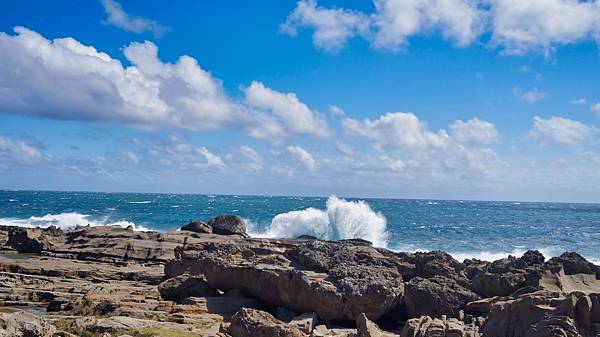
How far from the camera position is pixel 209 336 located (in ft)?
42.5

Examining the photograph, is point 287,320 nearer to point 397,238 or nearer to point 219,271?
point 219,271

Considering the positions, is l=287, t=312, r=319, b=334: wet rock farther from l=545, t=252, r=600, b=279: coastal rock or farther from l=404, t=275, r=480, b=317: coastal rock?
l=545, t=252, r=600, b=279: coastal rock

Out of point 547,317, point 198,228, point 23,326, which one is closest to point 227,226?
point 198,228

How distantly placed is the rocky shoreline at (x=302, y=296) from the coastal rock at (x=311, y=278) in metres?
0.03

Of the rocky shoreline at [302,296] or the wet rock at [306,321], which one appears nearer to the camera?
the rocky shoreline at [302,296]

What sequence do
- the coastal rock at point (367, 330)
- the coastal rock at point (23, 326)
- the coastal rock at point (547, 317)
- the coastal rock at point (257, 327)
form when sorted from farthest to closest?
the coastal rock at point (367, 330), the coastal rock at point (257, 327), the coastal rock at point (547, 317), the coastal rock at point (23, 326)

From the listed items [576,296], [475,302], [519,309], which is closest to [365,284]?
[475,302]

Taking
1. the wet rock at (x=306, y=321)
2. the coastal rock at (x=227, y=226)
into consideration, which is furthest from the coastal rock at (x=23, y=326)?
the coastal rock at (x=227, y=226)

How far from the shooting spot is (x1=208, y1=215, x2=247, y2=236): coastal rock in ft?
109

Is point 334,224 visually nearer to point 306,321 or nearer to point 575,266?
point 575,266

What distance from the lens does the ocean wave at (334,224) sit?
61250 millimetres

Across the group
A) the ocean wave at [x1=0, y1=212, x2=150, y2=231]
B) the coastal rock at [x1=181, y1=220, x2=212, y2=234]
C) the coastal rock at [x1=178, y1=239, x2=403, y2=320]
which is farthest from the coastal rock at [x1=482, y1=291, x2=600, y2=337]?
the ocean wave at [x1=0, y1=212, x2=150, y2=231]

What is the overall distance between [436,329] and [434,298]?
349cm

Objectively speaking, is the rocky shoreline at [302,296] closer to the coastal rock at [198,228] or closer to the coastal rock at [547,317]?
the coastal rock at [547,317]
